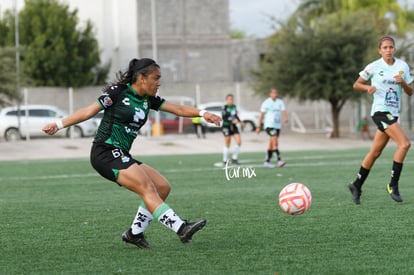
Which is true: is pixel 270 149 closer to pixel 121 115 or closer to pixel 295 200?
pixel 295 200

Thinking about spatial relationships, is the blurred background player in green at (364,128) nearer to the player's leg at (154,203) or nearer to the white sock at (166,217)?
the player's leg at (154,203)

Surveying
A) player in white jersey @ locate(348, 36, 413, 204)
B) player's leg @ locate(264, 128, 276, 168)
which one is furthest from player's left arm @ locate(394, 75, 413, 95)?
player's leg @ locate(264, 128, 276, 168)

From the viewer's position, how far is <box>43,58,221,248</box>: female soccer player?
25.3ft

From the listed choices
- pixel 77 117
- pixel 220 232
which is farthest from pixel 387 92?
pixel 77 117

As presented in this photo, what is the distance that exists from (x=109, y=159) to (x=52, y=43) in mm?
45045

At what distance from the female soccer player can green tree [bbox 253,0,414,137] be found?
30.5 meters

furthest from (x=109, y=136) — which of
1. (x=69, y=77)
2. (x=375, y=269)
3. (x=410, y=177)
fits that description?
(x=69, y=77)

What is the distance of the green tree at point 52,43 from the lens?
51.2m

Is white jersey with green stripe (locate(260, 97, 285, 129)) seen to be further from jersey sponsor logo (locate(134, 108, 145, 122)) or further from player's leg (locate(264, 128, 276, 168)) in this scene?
jersey sponsor logo (locate(134, 108, 145, 122))

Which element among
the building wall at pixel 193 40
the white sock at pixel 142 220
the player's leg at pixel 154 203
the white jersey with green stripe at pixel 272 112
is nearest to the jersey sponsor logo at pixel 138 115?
the player's leg at pixel 154 203

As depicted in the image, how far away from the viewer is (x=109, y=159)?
25.8 ft

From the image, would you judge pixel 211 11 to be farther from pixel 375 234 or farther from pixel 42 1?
pixel 375 234

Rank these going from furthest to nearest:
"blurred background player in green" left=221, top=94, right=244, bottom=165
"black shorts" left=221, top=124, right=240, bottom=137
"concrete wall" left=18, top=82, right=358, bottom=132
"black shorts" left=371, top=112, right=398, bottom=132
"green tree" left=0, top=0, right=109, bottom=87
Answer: "green tree" left=0, top=0, right=109, bottom=87, "concrete wall" left=18, top=82, right=358, bottom=132, "black shorts" left=221, top=124, right=240, bottom=137, "blurred background player in green" left=221, top=94, right=244, bottom=165, "black shorts" left=371, top=112, right=398, bottom=132

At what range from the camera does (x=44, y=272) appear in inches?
276
